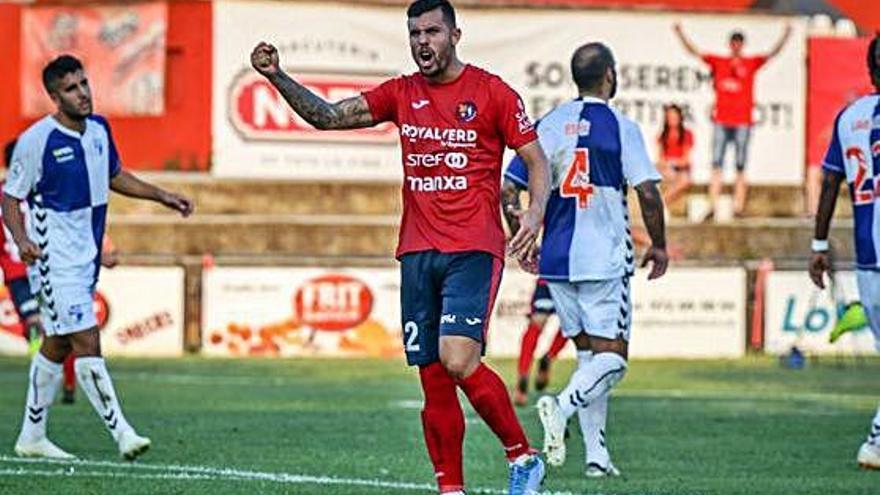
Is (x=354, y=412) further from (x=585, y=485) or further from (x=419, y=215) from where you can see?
(x=419, y=215)

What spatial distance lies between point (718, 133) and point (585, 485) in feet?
75.3

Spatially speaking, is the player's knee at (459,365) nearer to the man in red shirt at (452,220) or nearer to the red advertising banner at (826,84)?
the man in red shirt at (452,220)

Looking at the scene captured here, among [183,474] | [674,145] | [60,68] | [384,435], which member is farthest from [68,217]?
[674,145]

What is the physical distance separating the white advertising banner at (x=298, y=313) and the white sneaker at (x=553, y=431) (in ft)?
57.3

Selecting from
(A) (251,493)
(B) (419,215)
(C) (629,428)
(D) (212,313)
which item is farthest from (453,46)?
(D) (212,313)

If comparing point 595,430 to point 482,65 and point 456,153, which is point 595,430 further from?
point 482,65

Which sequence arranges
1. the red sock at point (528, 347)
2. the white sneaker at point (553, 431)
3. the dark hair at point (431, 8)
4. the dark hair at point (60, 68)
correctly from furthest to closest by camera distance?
the red sock at point (528, 347) < the dark hair at point (60, 68) < the white sneaker at point (553, 431) < the dark hair at point (431, 8)

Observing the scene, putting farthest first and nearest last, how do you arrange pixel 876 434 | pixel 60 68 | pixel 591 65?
1. pixel 876 434
2. pixel 60 68
3. pixel 591 65

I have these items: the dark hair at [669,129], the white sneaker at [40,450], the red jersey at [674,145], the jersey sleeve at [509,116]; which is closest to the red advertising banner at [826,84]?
the red jersey at [674,145]

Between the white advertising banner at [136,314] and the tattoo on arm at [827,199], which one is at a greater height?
the tattoo on arm at [827,199]

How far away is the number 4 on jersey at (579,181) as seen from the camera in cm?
1379

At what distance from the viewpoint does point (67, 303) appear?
14594 mm

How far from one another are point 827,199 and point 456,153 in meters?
4.22

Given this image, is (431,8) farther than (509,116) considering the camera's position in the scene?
No
